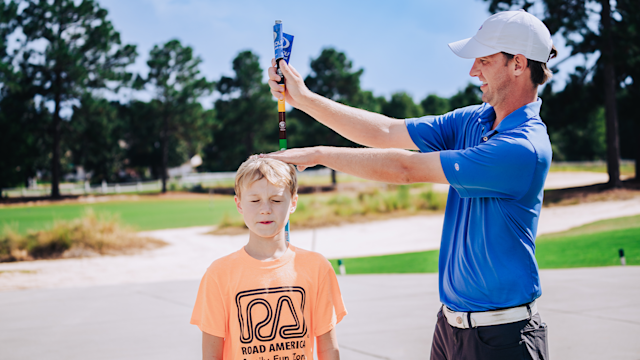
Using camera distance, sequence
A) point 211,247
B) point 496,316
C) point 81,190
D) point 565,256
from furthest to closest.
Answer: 1. point 81,190
2. point 211,247
3. point 565,256
4. point 496,316

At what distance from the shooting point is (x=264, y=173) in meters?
2.33

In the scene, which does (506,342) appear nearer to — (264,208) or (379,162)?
(379,162)

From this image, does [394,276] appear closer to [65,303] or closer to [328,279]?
[65,303]

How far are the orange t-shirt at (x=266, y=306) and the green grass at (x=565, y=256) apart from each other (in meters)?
8.68

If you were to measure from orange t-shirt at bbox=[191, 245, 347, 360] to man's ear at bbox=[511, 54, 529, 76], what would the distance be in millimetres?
1238

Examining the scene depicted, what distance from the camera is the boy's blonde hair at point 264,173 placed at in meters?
2.33

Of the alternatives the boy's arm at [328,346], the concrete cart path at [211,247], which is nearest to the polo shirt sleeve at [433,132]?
the boy's arm at [328,346]

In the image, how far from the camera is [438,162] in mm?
2199

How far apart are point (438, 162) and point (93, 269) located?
13.3m

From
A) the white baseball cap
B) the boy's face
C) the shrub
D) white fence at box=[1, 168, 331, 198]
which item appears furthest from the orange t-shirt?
white fence at box=[1, 168, 331, 198]

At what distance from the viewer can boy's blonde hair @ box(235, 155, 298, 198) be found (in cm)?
233

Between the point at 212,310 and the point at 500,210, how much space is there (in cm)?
132

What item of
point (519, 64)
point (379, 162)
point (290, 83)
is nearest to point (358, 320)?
point (290, 83)

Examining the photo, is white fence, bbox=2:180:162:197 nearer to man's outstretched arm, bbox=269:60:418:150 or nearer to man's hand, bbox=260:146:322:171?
man's outstretched arm, bbox=269:60:418:150
